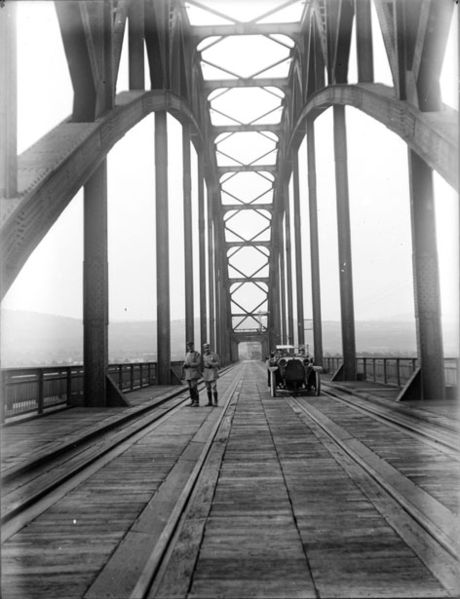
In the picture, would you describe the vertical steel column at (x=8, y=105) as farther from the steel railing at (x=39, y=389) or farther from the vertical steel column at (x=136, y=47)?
the vertical steel column at (x=136, y=47)

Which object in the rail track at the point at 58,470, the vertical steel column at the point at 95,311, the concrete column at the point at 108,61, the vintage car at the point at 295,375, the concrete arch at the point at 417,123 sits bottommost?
the rail track at the point at 58,470

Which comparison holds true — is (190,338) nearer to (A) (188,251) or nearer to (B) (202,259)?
(A) (188,251)

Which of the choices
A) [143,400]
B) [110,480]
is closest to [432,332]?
[143,400]

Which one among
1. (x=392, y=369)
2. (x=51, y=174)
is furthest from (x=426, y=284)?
(x=51, y=174)

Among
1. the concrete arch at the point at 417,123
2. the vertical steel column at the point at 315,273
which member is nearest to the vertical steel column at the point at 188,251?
the vertical steel column at the point at 315,273

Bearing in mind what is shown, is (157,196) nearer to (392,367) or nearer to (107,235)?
(107,235)

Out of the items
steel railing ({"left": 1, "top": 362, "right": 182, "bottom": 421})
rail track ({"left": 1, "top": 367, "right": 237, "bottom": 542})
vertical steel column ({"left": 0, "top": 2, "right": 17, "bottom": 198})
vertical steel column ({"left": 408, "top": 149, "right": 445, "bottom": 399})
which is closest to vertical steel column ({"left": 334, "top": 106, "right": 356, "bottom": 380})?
vertical steel column ({"left": 408, "top": 149, "right": 445, "bottom": 399})

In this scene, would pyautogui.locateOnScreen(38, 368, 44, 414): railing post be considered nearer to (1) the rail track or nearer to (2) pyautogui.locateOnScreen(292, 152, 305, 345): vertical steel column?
(1) the rail track
